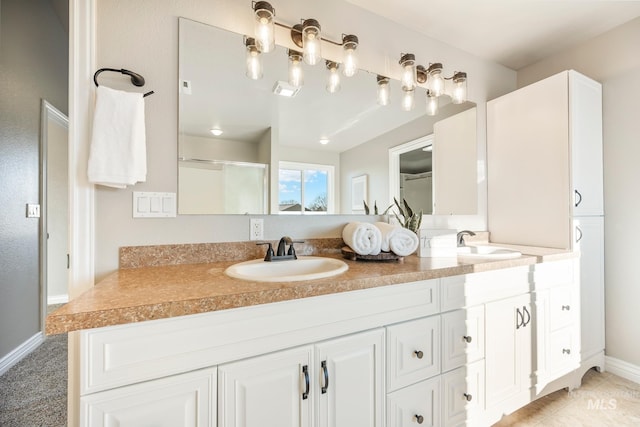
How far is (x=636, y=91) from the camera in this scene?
6.12 feet

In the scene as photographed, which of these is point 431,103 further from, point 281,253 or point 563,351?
point 563,351

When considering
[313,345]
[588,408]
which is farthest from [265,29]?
[588,408]

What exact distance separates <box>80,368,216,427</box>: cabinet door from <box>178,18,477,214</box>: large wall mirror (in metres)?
0.77

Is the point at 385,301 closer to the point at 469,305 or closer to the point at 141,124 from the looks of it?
the point at 469,305

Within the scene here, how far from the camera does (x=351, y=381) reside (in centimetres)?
100

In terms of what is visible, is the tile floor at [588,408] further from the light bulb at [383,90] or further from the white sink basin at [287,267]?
the light bulb at [383,90]

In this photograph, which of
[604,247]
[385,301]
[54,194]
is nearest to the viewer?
[385,301]

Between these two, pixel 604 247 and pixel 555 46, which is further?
pixel 555 46

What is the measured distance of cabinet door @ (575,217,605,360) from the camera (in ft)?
6.08

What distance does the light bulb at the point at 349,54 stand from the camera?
156cm

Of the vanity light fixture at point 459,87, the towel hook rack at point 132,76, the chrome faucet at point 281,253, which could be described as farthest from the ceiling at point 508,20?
the chrome faucet at point 281,253

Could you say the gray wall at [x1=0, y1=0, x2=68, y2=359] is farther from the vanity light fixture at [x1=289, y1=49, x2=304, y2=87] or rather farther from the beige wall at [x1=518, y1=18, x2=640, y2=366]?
the beige wall at [x1=518, y1=18, x2=640, y2=366]

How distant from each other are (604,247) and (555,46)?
62.5 inches

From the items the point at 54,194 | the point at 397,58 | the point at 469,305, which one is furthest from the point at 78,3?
the point at 54,194
